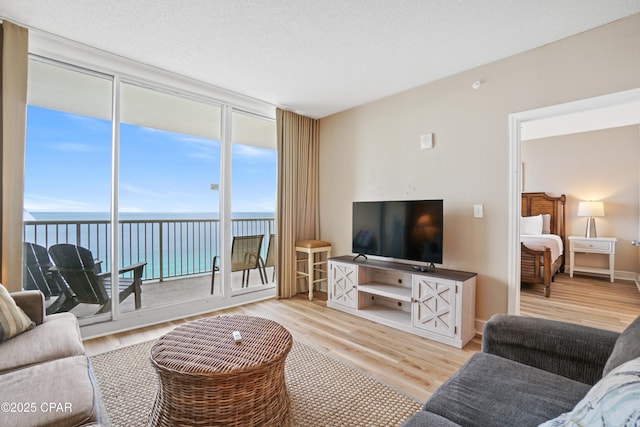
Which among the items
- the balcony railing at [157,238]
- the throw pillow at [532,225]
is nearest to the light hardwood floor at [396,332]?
the balcony railing at [157,238]

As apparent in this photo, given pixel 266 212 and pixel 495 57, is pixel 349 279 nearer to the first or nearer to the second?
pixel 266 212

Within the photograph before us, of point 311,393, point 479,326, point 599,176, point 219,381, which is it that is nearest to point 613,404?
point 219,381

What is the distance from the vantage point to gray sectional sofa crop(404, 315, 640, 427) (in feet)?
2.34

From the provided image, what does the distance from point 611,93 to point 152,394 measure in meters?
3.83

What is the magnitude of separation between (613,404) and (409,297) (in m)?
2.30

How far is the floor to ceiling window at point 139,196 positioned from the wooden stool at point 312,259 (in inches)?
17.3

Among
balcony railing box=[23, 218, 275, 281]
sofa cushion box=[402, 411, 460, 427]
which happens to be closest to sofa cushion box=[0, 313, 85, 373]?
balcony railing box=[23, 218, 275, 281]

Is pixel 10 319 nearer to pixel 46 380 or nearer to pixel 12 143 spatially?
pixel 46 380

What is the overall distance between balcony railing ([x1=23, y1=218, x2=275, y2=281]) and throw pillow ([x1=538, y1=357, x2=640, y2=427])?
3.39 m

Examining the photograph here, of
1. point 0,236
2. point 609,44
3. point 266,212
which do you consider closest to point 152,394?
point 0,236

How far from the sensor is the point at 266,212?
14.0 feet

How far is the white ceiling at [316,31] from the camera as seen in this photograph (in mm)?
2016

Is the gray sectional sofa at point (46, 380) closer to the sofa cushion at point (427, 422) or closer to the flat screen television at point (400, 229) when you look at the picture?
the sofa cushion at point (427, 422)

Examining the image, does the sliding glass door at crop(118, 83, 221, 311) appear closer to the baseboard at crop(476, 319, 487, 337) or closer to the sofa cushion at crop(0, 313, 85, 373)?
the sofa cushion at crop(0, 313, 85, 373)
